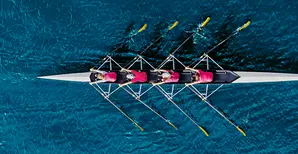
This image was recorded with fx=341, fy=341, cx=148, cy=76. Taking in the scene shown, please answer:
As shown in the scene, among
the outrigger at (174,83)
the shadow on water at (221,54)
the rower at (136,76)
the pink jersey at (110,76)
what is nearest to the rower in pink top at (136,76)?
→ the rower at (136,76)

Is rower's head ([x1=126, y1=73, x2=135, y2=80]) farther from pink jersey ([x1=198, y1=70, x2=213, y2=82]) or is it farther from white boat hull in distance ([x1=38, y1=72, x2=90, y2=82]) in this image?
pink jersey ([x1=198, y1=70, x2=213, y2=82])

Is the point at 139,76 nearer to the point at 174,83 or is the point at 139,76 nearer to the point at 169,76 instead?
the point at 169,76

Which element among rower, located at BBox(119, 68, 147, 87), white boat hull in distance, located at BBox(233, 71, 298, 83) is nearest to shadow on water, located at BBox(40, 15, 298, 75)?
white boat hull in distance, located at BBox(233, 71, 298, 83)

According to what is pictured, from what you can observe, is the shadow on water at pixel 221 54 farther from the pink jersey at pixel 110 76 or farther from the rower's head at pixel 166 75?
the rower's head at pixel 166 75

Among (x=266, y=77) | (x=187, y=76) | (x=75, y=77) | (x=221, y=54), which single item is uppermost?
(x=221, y=54)

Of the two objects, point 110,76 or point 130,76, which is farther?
point 110,76

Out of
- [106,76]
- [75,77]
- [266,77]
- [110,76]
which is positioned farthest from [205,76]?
[75,77]

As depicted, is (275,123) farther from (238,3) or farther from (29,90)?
(29,90)

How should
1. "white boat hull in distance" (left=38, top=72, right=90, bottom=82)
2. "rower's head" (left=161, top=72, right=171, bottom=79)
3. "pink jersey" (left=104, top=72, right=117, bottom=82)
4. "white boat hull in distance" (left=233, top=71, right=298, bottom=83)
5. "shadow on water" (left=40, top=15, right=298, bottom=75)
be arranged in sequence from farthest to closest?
"white boat hull in distance" (left=38, top=72, right=90, bottom=82) < "shadow on water" (left=40, top=15, right=298, bottom=75) < "white boat hull in distance" (left=233, top=71, right=298, bottom=83) < "pink jersey" (left=104, top=72, right=117, bottom=82) < "rower's head" (left=161, top=72, right=171, bottom=79)

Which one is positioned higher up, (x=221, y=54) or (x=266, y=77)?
(x=221, y=54)

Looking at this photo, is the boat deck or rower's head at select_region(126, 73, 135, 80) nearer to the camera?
rower's head at select_region(126, 73, 135, 80)
